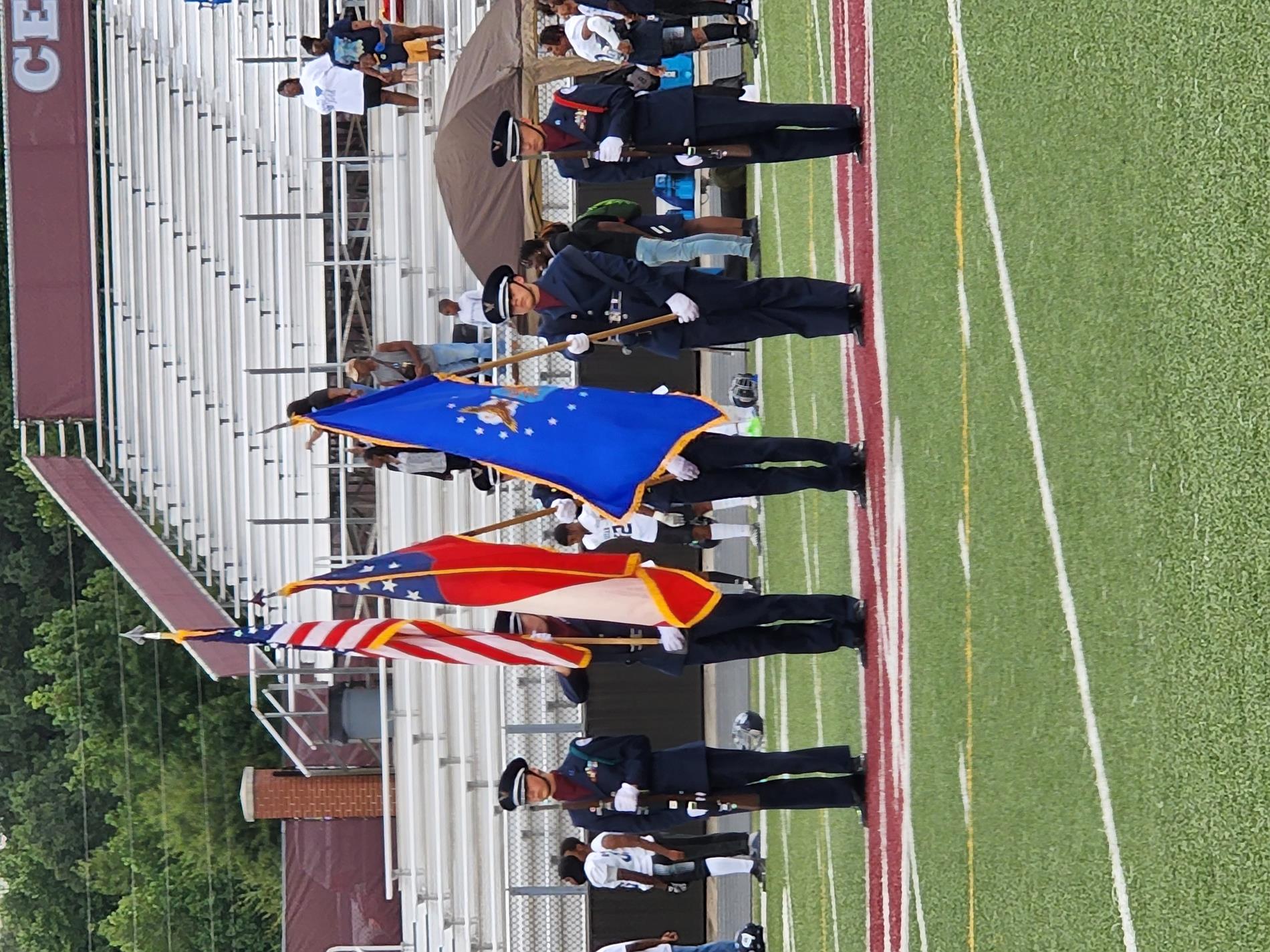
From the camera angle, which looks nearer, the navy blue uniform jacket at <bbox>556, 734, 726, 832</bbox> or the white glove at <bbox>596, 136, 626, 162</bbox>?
the white glove at <bbox>596, 136, 626, 162</bbox>

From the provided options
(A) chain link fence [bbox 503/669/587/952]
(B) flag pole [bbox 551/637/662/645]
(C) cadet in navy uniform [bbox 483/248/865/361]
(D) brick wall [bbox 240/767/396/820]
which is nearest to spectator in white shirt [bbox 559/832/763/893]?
(B) flag pole [bbox 551/637/662/645]

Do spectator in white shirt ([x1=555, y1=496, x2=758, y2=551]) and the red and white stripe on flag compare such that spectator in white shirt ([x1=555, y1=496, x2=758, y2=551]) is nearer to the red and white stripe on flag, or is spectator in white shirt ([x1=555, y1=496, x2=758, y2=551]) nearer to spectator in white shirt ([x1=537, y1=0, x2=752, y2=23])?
the red and white stripe on flag

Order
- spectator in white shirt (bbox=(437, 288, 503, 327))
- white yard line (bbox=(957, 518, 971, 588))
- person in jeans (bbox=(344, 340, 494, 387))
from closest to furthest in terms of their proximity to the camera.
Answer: white yard line (bbox=(957, 518, 971, 588)) → person in jeans (bbox=(344, 340, 494, 387)) → spectator in white shirt (bbox=(437, 288, 503, 327))

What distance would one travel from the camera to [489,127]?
13578mm

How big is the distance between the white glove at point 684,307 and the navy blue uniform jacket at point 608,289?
56 mm

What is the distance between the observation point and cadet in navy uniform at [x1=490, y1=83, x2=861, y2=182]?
8.50m

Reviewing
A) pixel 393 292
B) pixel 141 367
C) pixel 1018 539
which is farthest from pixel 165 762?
pixel 1018 539

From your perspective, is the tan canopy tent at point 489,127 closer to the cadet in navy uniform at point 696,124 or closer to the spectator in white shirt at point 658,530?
the spectator in white shirt at point 658,530

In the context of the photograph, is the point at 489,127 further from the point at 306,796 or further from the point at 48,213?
the point at 306,796

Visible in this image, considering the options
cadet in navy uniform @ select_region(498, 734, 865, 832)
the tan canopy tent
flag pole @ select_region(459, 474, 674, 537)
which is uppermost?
the tan canopy tent

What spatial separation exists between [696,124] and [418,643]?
3.06m

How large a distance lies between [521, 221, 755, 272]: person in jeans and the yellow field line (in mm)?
3428

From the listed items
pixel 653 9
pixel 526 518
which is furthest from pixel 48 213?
pixel 526 518

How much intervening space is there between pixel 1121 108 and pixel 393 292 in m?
11.2
